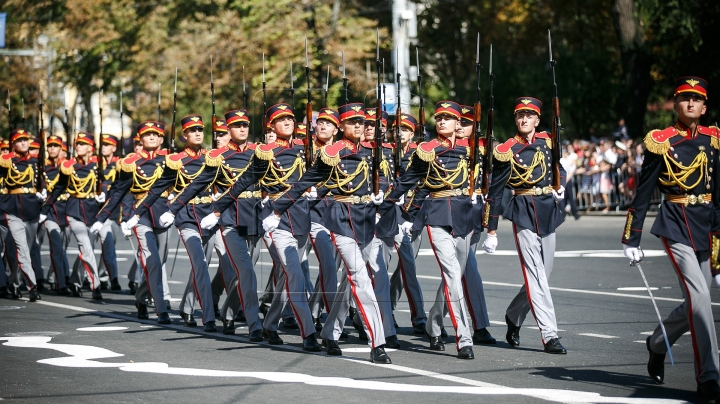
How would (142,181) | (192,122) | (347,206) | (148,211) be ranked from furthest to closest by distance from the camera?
1. (142,181)
2. (148,211)
3. (192,122)
4. (347,206)

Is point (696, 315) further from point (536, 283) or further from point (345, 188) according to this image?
point (345, 188)

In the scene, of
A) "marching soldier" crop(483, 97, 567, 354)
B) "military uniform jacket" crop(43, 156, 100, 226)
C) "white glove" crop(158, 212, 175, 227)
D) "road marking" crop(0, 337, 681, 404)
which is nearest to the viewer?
"road marking" crop(0, 337, 681, 404)

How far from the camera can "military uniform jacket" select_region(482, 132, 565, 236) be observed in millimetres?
11094

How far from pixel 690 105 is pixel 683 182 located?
0.55 metres

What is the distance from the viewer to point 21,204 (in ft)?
55.5

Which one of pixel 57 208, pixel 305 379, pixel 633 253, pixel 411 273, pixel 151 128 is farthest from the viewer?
pixel 57 208

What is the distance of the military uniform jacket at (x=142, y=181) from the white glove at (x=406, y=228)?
10.2 feet

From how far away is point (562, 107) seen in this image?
40.9 meters

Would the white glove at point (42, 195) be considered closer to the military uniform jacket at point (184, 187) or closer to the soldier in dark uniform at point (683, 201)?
the military uniform jacket at point (184, 187)

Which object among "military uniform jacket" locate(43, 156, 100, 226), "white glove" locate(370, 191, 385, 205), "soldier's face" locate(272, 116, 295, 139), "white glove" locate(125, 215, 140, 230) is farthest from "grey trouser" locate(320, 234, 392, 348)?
"military uniform jacket" locate(43, 156, 100, 226)

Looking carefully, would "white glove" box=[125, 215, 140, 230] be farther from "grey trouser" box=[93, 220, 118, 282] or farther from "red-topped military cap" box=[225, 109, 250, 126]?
"grey trouser" box=[93, 220, 118, 282]

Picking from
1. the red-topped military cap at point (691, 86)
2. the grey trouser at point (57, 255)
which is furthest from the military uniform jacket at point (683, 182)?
the grey trouser at point (57, 255)

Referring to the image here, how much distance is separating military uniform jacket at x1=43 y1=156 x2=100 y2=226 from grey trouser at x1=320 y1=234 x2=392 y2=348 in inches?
262

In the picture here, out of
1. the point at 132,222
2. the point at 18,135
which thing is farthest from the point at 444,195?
the point at 18,135
